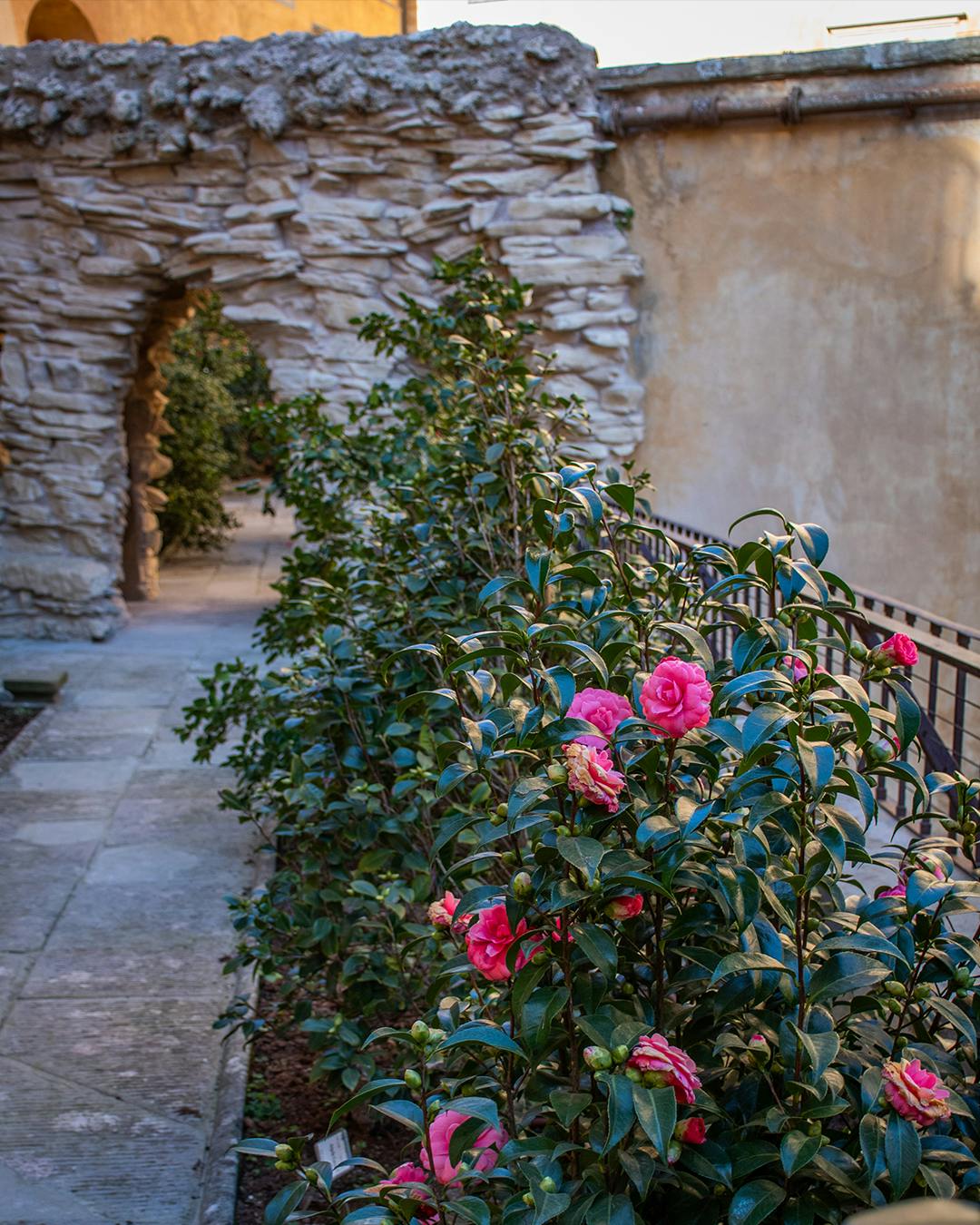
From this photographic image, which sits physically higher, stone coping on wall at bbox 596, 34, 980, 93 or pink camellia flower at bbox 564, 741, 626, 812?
stone coping on wall at bbox 596, 34, 980, 93

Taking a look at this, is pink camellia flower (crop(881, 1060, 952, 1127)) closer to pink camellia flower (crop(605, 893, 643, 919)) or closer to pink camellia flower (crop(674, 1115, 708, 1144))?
pink camellia flower (crop(674, 1115, 708, 1144))

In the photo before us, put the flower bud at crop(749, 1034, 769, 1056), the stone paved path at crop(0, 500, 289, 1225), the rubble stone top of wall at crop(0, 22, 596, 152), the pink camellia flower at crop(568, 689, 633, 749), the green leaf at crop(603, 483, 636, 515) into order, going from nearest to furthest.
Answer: the flower bud at crop(749, 1034, 769, 1056) < the pink camellia flower at crop(568, 689, 633, 749) < the green leaf at crop(603, 483, 636, 515) < the stone paved path at crop(0, 500, 289, 1225) < the rubble stone top of wall at crop(0, 22, 596, 152)

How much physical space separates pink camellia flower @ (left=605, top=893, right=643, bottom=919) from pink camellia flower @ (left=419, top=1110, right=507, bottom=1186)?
0.28 metres

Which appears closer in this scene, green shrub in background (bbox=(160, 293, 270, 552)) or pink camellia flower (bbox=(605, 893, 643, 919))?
pink camellia flower (bbox=(605, 893, 643, 919))

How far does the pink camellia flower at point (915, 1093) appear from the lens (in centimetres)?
122

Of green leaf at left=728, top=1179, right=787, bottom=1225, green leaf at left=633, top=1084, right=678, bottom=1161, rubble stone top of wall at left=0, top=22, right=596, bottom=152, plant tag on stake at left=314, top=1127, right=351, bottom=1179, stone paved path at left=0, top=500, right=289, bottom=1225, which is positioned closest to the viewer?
green leaf at left=633, top=1084, right=678, bottom=1161

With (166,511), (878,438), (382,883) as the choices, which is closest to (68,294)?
(166,511)

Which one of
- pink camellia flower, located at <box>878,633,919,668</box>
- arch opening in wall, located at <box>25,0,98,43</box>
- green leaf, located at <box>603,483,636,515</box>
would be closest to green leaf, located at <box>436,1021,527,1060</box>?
pink camellia flower, located at <box>878,633,919,668</box>

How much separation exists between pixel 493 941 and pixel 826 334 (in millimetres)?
6140

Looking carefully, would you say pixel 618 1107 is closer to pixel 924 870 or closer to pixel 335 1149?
pixel 924 870

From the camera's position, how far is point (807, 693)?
1.34 meters

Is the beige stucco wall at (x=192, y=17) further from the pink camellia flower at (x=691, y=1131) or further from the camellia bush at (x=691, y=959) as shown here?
the pink camellia flower at (x=691, y=1131)

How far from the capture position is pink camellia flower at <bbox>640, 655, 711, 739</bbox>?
1.29 m

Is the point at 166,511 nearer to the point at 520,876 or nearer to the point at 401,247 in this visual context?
the point at 401,247
